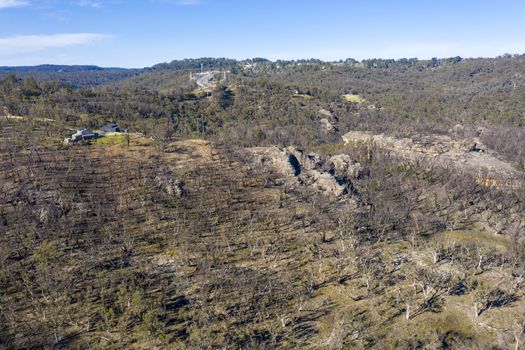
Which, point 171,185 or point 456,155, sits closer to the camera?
point 171,185

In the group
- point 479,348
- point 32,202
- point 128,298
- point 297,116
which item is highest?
point 297,116

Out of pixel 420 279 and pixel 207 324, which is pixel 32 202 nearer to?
pixel 207 324

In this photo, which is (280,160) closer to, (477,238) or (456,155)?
(477,238)

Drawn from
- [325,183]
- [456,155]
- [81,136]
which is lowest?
[325,183]

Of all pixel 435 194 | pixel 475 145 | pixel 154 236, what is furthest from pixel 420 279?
pixel 475 145

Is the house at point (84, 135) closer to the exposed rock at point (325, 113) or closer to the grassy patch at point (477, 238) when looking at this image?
the grassy patch at point (477, 238)

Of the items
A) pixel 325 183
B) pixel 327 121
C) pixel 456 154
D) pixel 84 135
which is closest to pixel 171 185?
pixel 325 183

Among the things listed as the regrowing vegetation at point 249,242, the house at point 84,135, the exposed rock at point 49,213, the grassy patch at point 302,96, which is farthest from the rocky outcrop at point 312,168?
the grassy patch at point 302,96

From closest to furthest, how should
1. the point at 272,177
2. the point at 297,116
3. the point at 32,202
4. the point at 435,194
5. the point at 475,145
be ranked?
the point at 32,202 → the point at 435,194 → the point at 272,177 → the point at 475,145 → the point at 297,116
